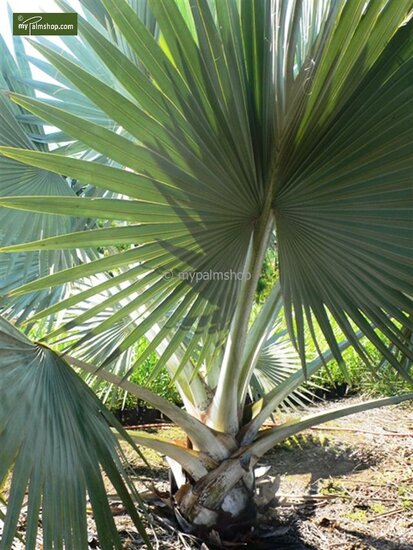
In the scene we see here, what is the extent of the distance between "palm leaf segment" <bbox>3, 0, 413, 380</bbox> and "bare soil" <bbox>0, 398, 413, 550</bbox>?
0.57m

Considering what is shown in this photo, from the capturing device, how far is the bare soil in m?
1.45

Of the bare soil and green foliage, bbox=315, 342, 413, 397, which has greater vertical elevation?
green foliage, bbox=315, 342, 413, 397

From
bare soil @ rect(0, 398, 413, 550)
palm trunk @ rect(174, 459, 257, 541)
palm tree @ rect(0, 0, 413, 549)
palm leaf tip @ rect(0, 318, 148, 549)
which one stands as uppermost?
palm tree @ rect(0, 0, 413, 549)

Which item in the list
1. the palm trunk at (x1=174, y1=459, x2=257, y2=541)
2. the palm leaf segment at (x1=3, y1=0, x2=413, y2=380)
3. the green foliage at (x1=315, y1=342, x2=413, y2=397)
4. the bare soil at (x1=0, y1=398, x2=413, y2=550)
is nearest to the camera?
the palm leaf segment at (x1=3, y1=0, x2=413, y2=380)

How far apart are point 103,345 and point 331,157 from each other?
2.92 ft

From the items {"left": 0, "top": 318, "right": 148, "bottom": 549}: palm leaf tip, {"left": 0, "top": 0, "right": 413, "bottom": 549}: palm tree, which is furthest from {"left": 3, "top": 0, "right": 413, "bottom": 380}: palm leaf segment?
{"left": 0, "top": 318, "right": 148, "bottom": 549}: palm leaf tip

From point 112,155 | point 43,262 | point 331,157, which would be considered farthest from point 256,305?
point 112,155

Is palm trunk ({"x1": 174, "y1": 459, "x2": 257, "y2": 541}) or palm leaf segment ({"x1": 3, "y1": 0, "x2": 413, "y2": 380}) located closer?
palm leaf segment ({"x1": 3, "y1": 0, "x2": 413, "y2": 380})

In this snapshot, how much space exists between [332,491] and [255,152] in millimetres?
1177

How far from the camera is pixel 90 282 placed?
168 cm

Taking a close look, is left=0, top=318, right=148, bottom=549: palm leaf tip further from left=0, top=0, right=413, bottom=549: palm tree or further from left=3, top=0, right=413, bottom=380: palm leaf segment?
left=3, top=0, right=413, bottom=380: palm leaf segment

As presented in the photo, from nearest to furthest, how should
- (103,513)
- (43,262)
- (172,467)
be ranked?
1. (103,513)
2. (43,262)
3. (172,467)

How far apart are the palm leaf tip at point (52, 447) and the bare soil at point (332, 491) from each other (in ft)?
Result: 1.12

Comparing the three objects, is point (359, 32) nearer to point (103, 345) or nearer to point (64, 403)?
point (64, 403)
